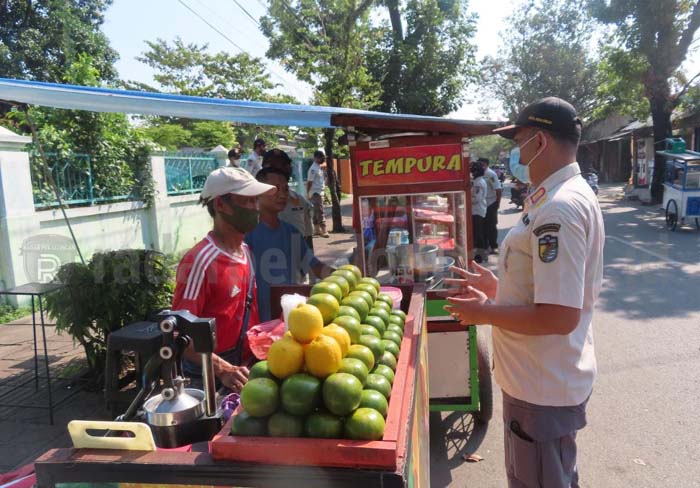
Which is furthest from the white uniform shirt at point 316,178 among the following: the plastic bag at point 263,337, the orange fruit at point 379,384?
the orange fruit at point 379,384

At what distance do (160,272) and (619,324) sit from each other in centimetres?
515

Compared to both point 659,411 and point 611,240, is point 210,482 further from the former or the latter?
point 611,240

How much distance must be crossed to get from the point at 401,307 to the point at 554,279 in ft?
3.86

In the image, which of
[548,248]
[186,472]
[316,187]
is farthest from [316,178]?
[186,472]

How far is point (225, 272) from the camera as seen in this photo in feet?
8.14

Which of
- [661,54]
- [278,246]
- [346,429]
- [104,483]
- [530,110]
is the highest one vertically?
[661,54]

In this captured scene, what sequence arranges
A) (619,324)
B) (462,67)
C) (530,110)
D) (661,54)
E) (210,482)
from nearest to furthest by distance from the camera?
(210,482) < (530,110) < (619,324) < (661,54) < (462,67)

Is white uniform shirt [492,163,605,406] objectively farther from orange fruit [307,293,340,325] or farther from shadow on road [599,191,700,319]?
shadow on road [599,191,700,319]

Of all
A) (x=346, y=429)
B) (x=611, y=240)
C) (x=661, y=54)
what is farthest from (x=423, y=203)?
(x=661, y=54)

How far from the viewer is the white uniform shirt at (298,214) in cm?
503

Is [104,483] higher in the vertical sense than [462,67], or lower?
lower

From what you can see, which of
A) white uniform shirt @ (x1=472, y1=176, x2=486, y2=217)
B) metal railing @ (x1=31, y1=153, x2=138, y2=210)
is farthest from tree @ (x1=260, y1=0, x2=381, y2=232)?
metal railing @ (x1=31, y1=153, x2=138, y2=210)

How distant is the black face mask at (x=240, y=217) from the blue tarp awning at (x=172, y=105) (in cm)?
133

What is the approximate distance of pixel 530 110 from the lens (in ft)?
6.76
